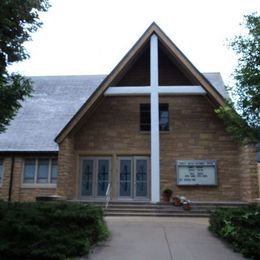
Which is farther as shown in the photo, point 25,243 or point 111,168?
point 111,168

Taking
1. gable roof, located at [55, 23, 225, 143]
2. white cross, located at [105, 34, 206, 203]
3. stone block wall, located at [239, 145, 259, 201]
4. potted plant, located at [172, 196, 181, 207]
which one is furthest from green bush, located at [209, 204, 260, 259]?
gable roof, located at [55, 23, 225, 143]

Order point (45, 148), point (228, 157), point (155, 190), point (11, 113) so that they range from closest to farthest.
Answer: point (11, 113) < point (155, 190) < point (228, 157) < point (45, 148)

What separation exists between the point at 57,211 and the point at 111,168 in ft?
32.1

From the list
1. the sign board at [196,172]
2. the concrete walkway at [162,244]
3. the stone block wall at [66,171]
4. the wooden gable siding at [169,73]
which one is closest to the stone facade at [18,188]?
the stone block wall at [66,171]

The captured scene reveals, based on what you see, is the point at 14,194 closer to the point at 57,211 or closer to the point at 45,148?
the point at 45,148

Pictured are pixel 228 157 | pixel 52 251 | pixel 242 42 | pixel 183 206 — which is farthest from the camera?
pixel 228 157

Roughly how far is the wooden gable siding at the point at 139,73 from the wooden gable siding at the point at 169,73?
652mm

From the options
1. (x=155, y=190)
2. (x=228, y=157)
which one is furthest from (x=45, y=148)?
(x=228, y=157)

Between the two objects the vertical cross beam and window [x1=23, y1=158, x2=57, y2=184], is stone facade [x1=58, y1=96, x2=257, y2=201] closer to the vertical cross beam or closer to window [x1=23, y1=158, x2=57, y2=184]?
the vertical cross beam

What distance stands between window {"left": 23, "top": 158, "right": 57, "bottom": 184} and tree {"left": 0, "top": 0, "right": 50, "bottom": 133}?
858 cm

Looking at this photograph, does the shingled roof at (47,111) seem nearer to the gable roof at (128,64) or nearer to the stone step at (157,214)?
the gable roof at (128,64)

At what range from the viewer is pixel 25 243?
745cm

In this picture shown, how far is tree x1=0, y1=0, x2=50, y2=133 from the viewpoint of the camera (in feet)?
31.9

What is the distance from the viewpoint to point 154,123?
16766 millimetres
